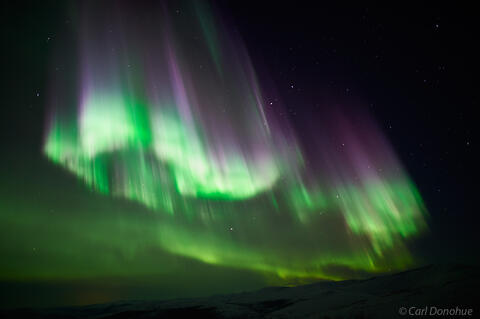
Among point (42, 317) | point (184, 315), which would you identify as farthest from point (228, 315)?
point (42, 317)

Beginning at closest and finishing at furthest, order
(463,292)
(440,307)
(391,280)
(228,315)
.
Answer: (440,307) → (463,292) → (228,315) → (391,280)

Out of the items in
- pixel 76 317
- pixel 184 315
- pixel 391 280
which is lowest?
pixel 391 280

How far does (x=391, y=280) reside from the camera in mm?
79062

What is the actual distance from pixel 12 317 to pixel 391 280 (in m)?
115

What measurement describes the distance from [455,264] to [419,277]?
1003 cm

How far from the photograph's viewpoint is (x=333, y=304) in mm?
55281

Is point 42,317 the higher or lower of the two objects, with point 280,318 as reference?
higher

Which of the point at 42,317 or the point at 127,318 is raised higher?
the point at 42,317

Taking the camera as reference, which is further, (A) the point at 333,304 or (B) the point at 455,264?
(B) the point at 455,264

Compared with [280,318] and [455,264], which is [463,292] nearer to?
[280,318]

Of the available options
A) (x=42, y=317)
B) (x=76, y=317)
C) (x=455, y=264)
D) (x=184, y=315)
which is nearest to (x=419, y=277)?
(x=455, y=264)

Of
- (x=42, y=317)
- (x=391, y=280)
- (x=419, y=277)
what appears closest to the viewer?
(x=419, y=277)

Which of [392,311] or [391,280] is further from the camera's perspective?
[391,280]

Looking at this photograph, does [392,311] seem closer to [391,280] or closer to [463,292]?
[463,292]
